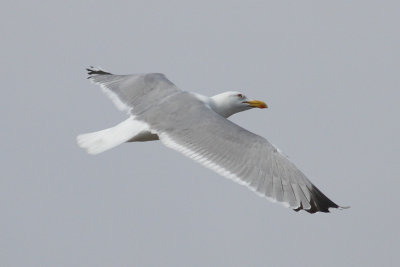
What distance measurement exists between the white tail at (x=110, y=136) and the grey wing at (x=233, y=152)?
142 millimetres

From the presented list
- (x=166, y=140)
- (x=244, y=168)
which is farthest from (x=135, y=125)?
(x=244, y=168)

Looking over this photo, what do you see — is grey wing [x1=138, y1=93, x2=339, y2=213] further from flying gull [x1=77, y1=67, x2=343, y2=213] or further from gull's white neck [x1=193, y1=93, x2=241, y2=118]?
gull's white neck [x1=193, y1=93, x2=241, y2=118]

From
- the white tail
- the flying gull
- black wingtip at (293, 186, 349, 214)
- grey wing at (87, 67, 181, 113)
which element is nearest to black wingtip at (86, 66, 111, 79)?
grey wing at (87, 67, 181, 113)

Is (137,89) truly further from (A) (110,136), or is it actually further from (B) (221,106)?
(A) (110,136)

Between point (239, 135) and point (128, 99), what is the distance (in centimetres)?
193

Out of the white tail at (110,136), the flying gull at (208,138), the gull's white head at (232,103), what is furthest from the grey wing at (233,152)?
the gull's white head at (232,103)

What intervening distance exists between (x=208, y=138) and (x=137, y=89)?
1.84 meters

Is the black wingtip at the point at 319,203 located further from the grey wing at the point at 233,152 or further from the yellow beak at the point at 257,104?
the yellow beak at the point at 257,104

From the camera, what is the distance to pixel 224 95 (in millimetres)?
12148

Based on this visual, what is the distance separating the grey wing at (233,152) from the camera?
32.3 feet

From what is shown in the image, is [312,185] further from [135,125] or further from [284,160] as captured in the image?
[135,125]

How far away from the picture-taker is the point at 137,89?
1205 cm

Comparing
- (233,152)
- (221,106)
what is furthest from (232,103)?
(233,152)

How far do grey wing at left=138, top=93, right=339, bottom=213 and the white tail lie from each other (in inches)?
5.6
